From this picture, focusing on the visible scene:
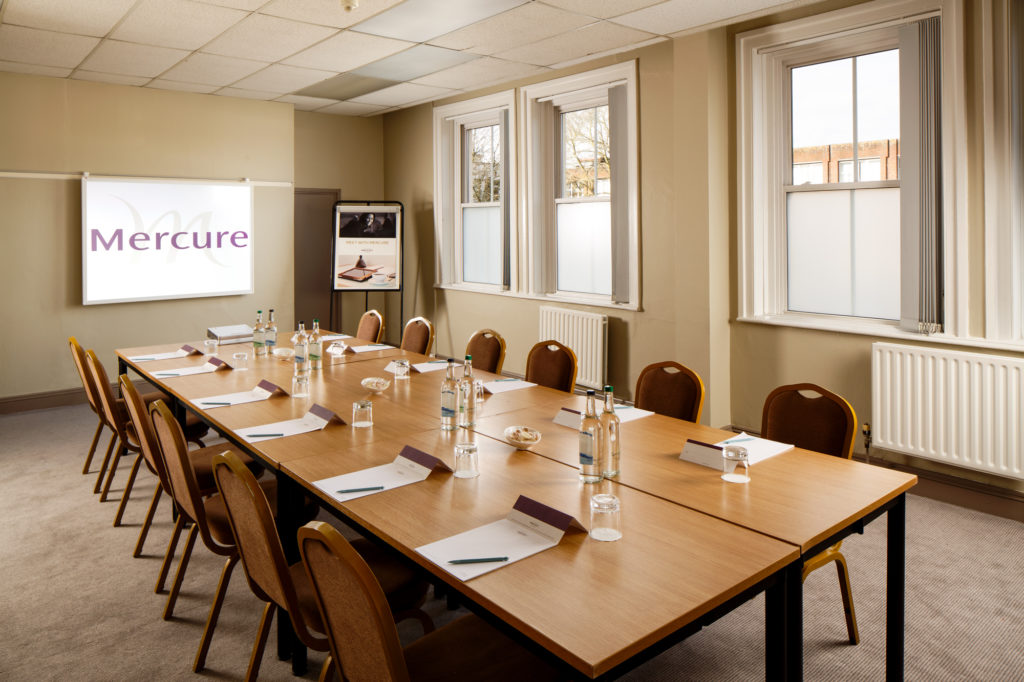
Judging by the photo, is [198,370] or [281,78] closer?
[198,370]

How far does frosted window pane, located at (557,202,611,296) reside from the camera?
6.39 metres

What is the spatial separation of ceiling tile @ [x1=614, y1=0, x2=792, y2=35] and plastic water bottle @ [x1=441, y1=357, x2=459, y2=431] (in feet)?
9.53

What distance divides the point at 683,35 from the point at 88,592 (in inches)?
193

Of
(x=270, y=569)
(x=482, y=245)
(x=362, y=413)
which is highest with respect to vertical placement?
(x=482, y=245)

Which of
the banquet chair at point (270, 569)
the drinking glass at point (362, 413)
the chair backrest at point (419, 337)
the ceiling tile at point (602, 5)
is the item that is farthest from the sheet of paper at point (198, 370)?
the ceiling tile at point (602, 5)

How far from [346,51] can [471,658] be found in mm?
5005

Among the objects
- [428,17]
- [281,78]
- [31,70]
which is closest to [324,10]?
[428,17]

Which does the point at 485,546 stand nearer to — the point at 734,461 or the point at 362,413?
the point at 734,461

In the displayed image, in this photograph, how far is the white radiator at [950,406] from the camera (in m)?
3.82

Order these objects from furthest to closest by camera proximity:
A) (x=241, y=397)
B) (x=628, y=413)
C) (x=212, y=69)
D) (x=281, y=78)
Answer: (x=281, y=78)
(x=212, y=69)
(x=241, y=397)
(x=628, y=413)

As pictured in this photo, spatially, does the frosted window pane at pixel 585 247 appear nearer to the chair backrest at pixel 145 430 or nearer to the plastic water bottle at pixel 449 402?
the plastic water bottle at pixel 449 402

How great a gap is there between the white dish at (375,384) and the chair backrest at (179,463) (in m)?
1.10

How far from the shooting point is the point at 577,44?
5.35 m

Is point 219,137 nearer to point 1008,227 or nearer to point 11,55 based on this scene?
point 11,55
